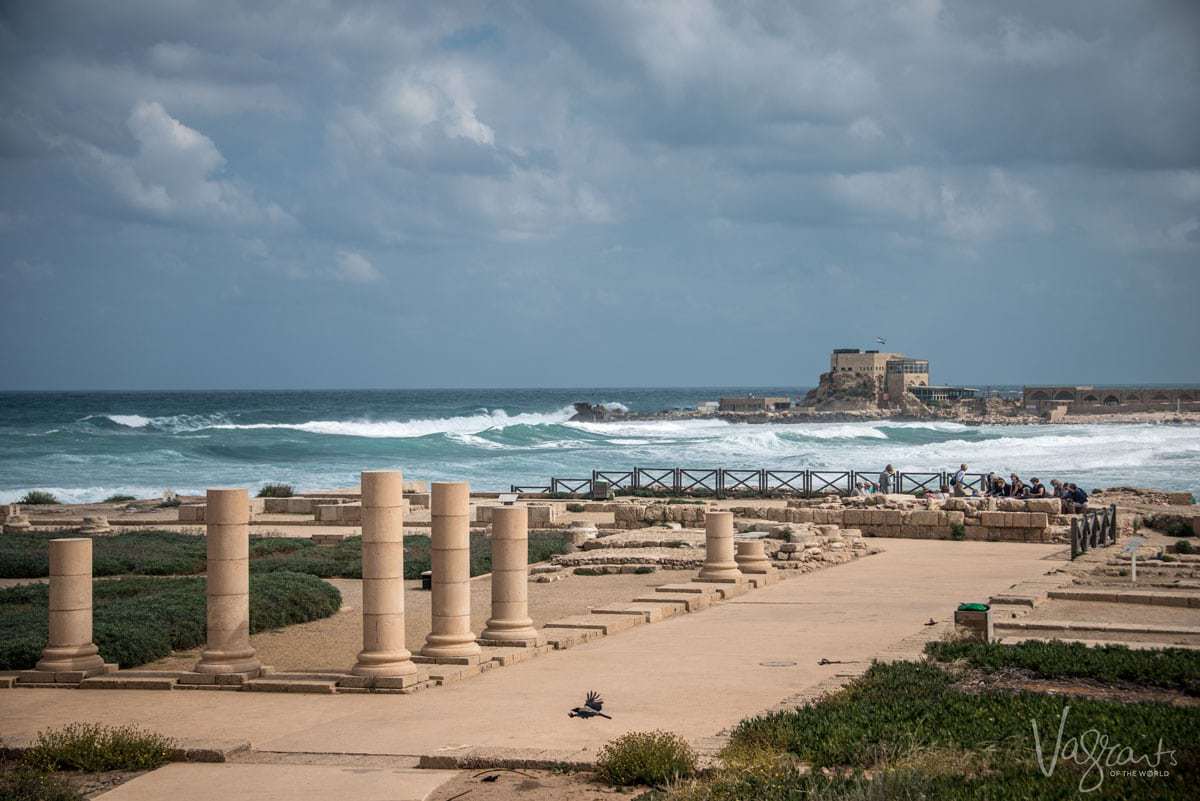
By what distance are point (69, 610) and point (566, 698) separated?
18.4ft

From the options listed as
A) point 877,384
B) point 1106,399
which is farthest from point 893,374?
point 1106,399

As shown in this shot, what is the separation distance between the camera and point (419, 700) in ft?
42.9

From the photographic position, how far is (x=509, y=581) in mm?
16297

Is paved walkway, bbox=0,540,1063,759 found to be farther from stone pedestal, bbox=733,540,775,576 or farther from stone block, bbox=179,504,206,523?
stone block, bbox=179,504,206,523

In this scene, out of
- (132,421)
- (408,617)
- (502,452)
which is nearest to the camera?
(408,617)

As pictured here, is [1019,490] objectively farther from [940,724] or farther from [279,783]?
[279,783]

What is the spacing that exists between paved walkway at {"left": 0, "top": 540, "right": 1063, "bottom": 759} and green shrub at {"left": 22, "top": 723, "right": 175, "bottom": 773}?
0.74 m

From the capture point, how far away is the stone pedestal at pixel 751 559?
2398cm

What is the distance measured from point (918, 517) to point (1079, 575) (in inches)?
398

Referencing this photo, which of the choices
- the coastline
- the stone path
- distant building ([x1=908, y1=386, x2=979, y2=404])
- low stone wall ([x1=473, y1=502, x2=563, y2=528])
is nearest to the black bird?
the stone path

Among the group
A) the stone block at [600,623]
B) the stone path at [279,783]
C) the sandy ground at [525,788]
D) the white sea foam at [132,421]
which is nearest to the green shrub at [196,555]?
the stone block at [600,623]

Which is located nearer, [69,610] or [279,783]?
[279,783]

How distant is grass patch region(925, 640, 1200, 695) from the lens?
1256 centimetres

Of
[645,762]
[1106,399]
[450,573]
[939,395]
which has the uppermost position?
[939,395]
